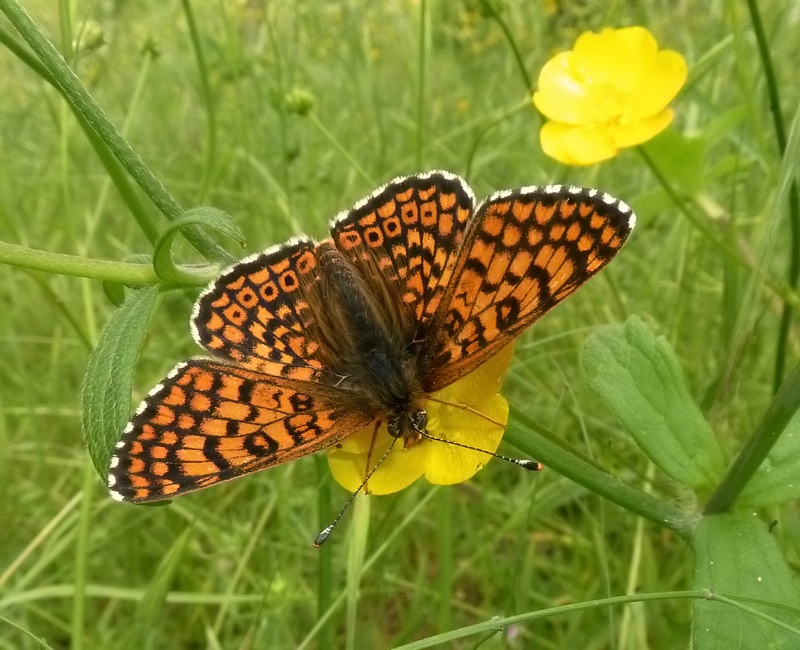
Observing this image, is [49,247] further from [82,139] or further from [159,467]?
[159,467]

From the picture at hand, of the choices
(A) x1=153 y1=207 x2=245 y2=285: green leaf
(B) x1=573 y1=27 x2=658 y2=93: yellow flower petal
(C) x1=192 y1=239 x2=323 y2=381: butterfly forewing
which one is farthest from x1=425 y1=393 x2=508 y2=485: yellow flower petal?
(B) x1=573 y1=27 x2=658 y2=93: yellow flower petal

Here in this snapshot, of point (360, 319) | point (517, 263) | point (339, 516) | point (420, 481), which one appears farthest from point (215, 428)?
point (420, 481)

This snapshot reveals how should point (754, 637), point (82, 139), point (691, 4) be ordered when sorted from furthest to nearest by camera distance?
1. point (691, 4)
2. point (82, 139)
3. point (754, 637)

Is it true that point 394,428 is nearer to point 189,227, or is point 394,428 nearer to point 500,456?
point 500,456

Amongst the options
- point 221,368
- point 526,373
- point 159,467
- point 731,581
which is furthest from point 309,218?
point 731,581

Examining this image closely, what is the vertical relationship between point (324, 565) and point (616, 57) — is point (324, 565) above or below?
below

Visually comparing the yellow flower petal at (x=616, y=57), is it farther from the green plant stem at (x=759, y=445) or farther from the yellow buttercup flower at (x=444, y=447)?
the green plant stem at (x=759, y=445)
